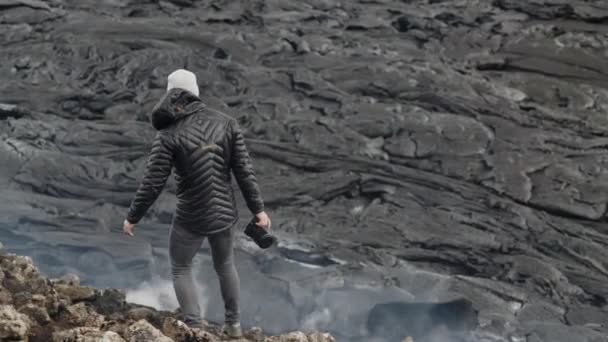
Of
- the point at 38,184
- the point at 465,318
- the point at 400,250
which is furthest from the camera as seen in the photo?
the point at 38,184

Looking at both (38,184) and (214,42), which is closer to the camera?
(38,184)

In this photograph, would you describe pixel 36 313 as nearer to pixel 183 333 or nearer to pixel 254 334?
pixel 183 333

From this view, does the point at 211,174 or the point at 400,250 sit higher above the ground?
the point at 211,174

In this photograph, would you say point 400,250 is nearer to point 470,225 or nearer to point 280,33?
point 470,225

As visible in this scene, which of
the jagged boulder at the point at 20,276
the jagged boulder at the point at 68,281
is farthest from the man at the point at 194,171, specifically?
the jagged boulder at the point at 68,281

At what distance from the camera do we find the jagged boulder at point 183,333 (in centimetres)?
481

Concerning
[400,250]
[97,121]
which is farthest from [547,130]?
[97,121]

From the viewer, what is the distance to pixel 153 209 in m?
8.30

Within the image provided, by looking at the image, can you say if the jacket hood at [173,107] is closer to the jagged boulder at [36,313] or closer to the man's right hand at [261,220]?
the man's right hand at [261,220]

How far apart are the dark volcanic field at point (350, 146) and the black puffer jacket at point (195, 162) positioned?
59.7 inches

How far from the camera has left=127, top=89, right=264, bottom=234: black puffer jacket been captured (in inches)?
202

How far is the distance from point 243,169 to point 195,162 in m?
0.29

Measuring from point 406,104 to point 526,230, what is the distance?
8.53 feet

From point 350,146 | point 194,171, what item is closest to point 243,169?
point 194,171
